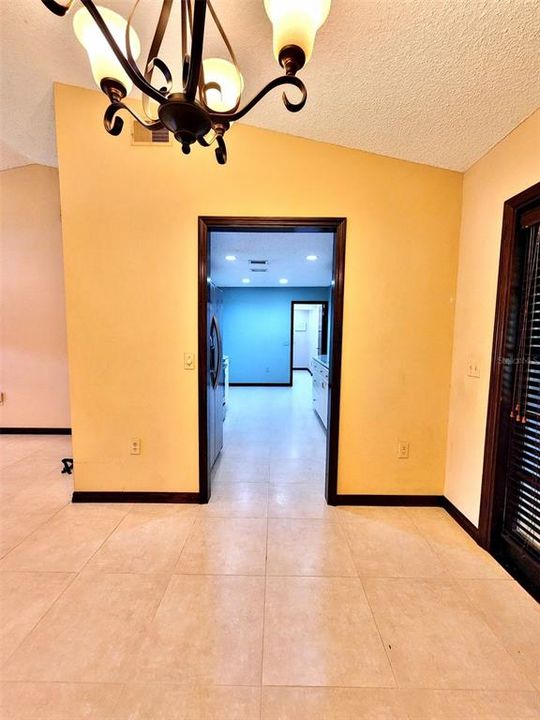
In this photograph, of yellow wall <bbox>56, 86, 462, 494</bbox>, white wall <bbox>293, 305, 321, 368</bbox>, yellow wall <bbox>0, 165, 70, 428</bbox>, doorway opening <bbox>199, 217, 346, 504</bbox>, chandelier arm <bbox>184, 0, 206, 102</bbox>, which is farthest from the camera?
white wall <bbox>293, 305, 321, 368</bbox>

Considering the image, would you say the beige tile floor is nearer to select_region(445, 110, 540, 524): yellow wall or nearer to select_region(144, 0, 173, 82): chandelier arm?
select_region(445, 110, 540, 524): yellow wall

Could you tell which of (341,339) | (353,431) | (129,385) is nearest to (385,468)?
(353,431)

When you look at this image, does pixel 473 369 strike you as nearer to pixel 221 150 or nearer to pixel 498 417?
pixel 498 417

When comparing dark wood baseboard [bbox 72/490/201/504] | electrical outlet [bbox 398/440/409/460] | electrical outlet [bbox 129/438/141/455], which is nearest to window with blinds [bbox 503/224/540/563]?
electrical outlet [bbox 398/440/409/460]

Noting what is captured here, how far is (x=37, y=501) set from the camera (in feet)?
8.22

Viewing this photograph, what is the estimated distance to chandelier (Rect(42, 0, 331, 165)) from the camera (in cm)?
99

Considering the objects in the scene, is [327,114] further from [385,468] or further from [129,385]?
[385,468]

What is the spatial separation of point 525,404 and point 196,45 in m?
2.22

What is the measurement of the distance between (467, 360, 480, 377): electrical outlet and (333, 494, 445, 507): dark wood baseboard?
3.40ft

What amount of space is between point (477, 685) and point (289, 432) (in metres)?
3.15

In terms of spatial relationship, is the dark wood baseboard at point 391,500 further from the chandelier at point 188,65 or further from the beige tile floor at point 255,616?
the chandelier at point 188,65

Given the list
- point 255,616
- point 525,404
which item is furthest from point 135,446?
point 525,404

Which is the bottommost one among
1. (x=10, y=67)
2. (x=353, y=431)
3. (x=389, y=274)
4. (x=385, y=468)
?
(x=385, y=468)

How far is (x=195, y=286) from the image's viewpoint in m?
2.39
